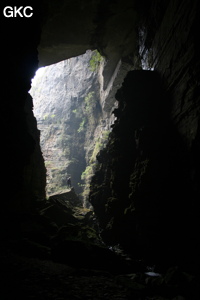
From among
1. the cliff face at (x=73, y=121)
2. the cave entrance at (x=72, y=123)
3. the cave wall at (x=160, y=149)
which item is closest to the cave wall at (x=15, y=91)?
the cave wall at (x=160, y=149)

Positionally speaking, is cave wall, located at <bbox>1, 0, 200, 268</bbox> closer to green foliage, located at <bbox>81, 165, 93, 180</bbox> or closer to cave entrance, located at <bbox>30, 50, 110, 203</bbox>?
cave entrance, located at <bbox>30, 50, 110, 203</bbox>

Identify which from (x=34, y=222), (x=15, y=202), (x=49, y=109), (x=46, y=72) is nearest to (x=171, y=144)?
(x=34, y=222)

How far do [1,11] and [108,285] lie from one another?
363 inches

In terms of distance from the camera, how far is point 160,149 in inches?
395

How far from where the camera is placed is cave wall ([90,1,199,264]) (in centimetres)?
803

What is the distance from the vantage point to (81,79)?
3975 cm

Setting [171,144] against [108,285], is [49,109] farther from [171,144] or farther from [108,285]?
[108,285]

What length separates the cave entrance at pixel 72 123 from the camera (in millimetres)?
34844

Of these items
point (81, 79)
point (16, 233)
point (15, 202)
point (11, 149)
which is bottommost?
point (16, 233)

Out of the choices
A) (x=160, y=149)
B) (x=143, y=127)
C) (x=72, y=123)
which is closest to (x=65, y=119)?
(x=72, y=123)

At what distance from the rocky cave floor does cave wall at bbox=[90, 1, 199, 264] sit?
5.52 ft

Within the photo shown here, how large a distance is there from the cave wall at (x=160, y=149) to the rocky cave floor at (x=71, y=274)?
168 cm

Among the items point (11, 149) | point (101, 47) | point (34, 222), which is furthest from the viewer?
point (101, 47)

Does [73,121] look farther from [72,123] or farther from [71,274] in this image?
[71,274]
